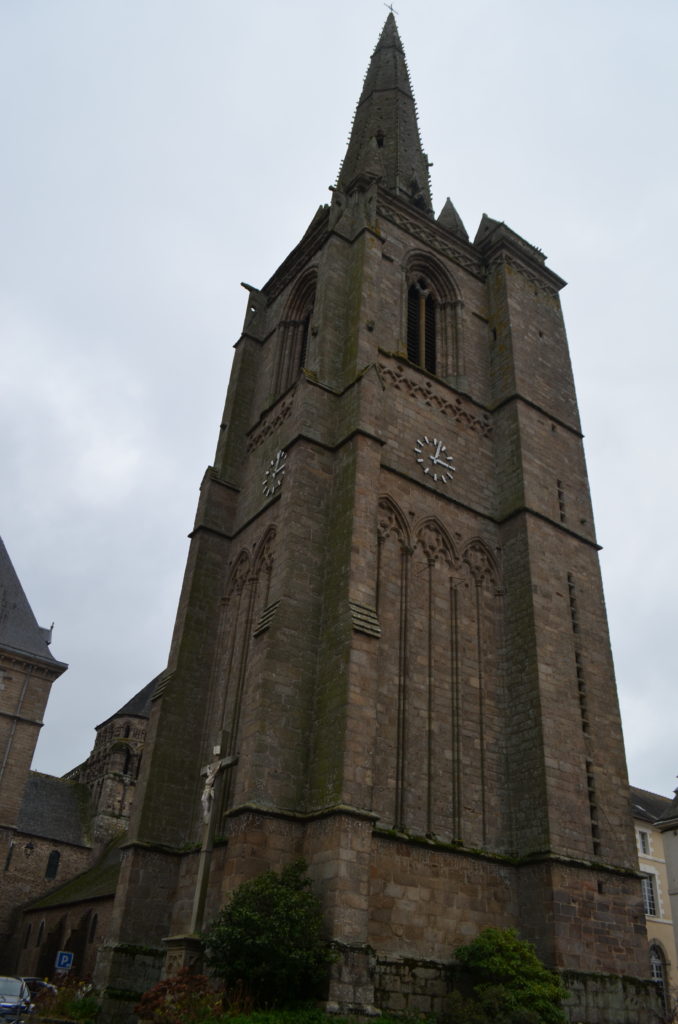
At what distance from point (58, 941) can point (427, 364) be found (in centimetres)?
2523

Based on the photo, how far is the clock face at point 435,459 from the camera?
20.7m

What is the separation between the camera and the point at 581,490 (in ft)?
75.9

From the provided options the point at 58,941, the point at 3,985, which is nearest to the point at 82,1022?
the point at 3,985

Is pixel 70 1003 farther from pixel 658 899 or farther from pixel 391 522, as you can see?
pixel 658 899

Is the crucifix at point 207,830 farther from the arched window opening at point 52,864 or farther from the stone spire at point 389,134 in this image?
the arched window opening at point 52,864

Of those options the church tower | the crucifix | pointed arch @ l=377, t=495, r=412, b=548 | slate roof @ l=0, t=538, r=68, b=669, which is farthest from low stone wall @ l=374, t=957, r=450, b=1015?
slate roof @ l=0, t=538, r=68, b=669

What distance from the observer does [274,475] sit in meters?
21.3

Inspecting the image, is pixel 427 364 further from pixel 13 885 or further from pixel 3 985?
pixel 13 885

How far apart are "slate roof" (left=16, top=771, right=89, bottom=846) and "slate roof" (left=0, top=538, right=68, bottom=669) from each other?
22.1 feet

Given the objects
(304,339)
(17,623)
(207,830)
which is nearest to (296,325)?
(304,339)

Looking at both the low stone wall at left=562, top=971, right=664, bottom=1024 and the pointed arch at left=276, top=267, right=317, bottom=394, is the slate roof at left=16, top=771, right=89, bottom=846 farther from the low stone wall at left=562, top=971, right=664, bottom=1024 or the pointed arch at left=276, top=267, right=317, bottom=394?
the low stone wall at left=562, top=971, right=664, bottom=1024

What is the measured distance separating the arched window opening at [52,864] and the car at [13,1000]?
680 inches

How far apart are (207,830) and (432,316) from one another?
17.1 metres

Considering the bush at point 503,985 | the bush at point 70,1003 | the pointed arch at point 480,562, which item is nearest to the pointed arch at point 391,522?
the pointed arch at point 480,562
